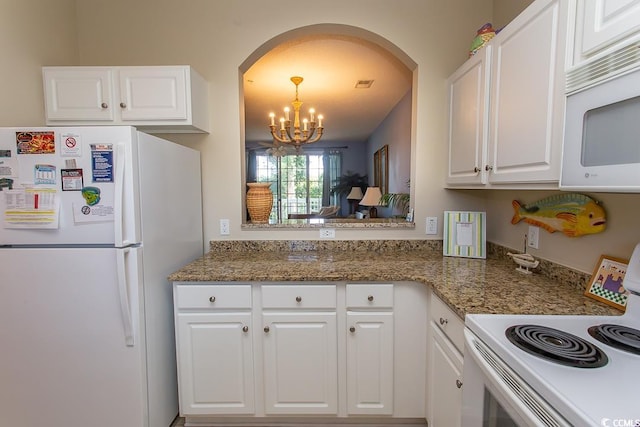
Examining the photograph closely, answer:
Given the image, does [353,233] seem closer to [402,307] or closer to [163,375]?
Result: [402,307]

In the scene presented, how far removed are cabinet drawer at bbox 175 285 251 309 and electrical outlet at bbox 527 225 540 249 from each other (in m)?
1.55

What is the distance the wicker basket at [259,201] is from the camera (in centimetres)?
217

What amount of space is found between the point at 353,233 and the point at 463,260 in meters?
0.72

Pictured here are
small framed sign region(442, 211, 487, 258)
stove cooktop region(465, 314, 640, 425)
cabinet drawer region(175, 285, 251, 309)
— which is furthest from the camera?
small framed sign region(442, 211, 487, 258)

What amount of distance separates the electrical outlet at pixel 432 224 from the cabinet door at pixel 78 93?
2.14 m

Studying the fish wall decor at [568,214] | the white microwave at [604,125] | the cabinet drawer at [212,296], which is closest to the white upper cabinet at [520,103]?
the white microwave at [604,125]

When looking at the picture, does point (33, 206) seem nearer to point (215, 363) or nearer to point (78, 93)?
point (78, 93)

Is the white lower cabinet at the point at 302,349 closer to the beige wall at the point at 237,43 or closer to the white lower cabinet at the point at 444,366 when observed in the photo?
the white lower cabinet at the point at 444,366

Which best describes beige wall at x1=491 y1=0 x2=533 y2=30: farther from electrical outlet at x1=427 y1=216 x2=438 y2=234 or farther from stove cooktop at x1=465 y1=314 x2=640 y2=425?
stove cooktop at x1=465 y1=314 x2=640 y2=425

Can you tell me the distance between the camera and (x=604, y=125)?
0.84m

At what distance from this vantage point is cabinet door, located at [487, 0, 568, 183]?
3.54 ft

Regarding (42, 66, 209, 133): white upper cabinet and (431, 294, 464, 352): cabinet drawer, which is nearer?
(431, 294, 464, 352): cabinet drawer

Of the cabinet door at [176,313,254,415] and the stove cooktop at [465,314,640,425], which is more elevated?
the stove cooktop at [465,314,640,425]

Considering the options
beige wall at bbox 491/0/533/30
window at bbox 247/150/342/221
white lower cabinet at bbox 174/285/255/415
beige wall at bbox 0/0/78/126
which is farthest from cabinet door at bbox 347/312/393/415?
window at bbox 247/150/342/221
